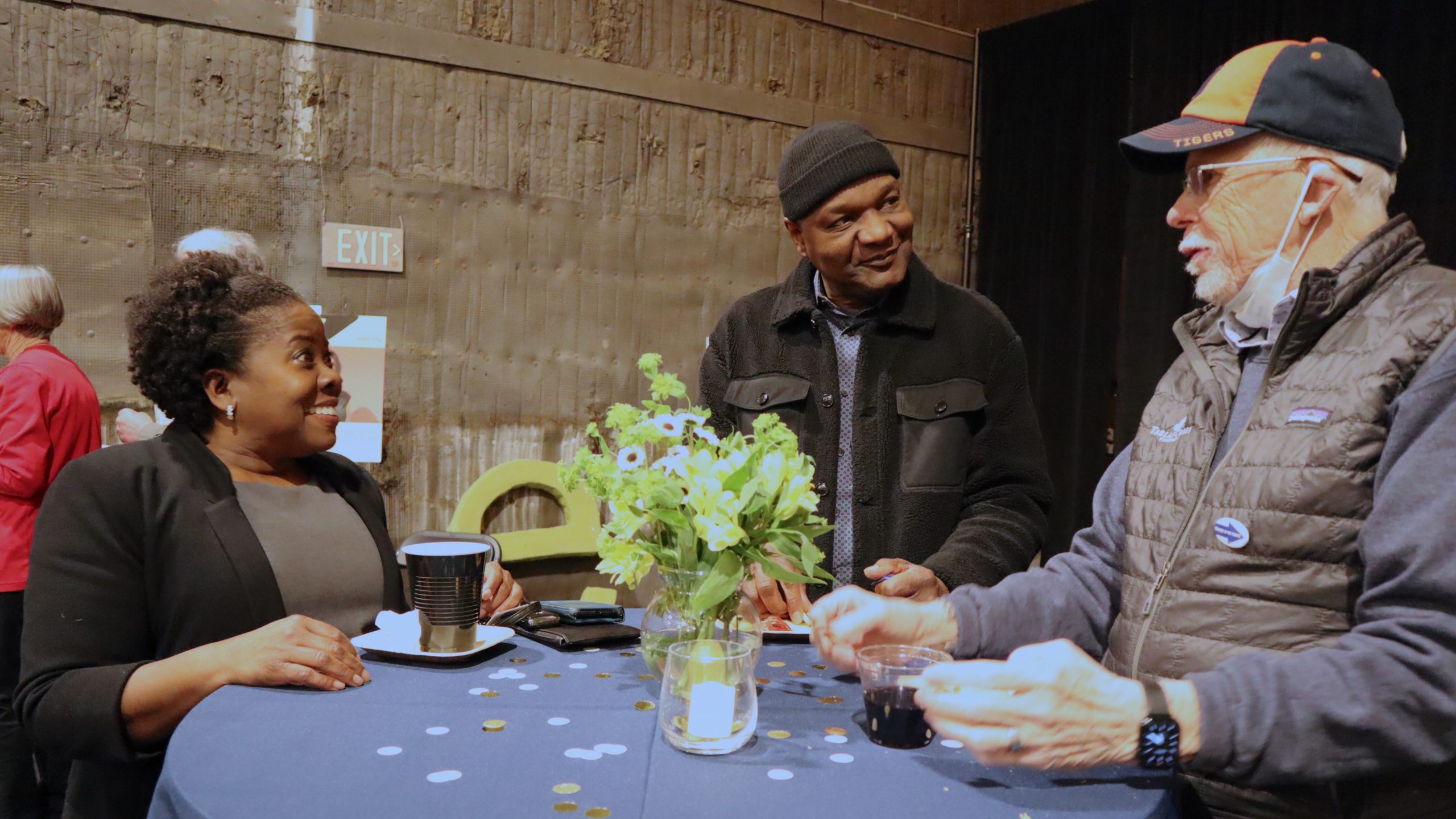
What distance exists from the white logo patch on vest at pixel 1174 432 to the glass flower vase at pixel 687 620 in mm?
628

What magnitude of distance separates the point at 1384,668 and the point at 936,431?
1262 mm

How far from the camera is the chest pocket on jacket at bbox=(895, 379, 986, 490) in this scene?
88.4 inches

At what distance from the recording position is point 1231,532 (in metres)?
1.20

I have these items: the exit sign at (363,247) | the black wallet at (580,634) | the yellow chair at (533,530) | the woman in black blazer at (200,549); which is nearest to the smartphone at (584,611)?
the black wallet at (580,634)

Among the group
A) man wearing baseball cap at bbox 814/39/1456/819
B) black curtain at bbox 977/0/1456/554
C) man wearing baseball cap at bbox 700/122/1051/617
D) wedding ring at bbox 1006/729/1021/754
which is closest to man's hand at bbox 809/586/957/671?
man wearing baseball cap at bbox 814/39/1456/819

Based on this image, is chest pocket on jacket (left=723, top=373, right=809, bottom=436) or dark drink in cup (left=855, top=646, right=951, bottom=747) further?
chest pocket on jacket (left=723, top=373, right=809, bottom=436)

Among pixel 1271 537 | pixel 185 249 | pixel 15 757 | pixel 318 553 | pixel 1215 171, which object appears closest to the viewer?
pixel 1271 537

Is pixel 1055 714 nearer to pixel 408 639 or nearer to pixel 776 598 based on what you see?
pixel 776 598

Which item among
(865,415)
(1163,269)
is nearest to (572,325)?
(865,415)

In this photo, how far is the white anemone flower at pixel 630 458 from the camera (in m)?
1.41

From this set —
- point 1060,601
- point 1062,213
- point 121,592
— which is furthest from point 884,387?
point 1062,213

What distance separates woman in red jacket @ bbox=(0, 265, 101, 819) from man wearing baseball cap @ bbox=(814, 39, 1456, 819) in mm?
2784

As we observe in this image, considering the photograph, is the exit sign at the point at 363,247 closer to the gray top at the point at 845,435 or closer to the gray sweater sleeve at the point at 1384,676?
the gray top at the point at 845,435

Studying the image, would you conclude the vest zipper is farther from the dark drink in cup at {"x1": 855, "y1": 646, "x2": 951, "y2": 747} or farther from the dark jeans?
the dark jeans
